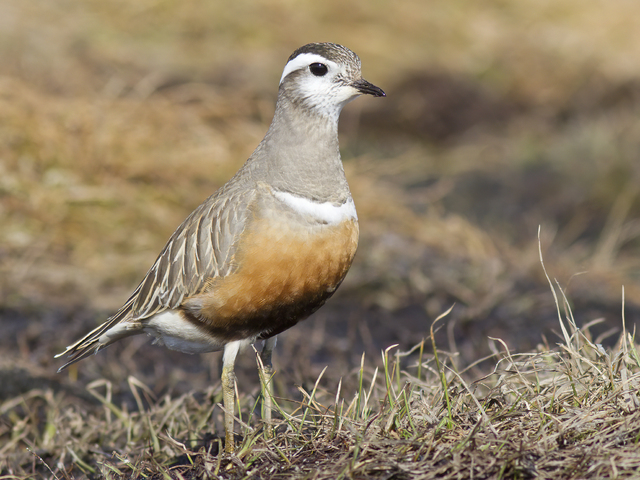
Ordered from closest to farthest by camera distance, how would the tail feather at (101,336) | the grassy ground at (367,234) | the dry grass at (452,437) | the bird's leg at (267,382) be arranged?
1. the dry grass at (452,437)
2. the grassy ground at (367,234)
3. the bird's leg at (267,382)
4. the tail feather at (101,336)

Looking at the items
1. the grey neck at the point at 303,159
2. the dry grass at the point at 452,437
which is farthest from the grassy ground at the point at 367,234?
the grey neck at the point at 303,159

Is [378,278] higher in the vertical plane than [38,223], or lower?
lower

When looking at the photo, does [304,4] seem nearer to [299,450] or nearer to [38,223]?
[38,223]

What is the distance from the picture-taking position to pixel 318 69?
3.65m

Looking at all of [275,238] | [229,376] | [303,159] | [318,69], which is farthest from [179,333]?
[318,69]

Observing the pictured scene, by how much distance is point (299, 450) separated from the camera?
9.82 feet

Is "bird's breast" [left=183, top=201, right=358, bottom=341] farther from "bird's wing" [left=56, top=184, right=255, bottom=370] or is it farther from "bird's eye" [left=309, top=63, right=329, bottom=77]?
"bird's eye" [left=309, top=63, right=329, bottom=77]

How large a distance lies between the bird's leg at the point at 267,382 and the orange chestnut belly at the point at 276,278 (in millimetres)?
250

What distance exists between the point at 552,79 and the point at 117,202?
9459 millimetres

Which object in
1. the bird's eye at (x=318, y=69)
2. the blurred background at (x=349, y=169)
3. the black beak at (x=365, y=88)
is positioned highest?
the bird's eye at (x=318, y=69)

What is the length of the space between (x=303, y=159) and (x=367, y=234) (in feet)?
12.2

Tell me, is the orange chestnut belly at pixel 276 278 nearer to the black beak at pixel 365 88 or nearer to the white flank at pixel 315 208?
the white flank at pixel 315 208

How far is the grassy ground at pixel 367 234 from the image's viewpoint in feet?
9.84

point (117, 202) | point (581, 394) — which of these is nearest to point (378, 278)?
point (117, 202)
